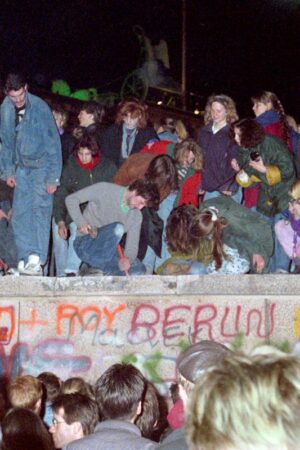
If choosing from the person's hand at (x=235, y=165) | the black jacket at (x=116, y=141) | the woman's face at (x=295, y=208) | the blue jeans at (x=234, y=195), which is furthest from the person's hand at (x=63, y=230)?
the woman's face at (x=295, y=208)

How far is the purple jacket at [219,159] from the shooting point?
32.9 ft

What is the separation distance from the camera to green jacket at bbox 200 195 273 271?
9.71 m

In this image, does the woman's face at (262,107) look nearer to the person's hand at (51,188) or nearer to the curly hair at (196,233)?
the curly hair at (196,233)

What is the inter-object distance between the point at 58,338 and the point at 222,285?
165 cm

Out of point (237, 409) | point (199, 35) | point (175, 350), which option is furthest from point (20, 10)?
point (237, 409)

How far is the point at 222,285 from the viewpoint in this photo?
9.38 metres

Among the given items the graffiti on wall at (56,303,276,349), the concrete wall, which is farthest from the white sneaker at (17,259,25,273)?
the graffiti on wall at (56,303,276,349)

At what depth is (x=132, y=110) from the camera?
10.2m

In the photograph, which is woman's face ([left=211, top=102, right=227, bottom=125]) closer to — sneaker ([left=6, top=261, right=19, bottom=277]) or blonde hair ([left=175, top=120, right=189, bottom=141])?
blonde hair ([left=175, top=120, right=189, bottom=141])

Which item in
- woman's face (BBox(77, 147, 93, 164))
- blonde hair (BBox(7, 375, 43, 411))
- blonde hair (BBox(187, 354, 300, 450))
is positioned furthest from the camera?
woman's face (BBox(77, 147, 93, 164))

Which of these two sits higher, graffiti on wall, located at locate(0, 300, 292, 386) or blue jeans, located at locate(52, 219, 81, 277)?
blue jeans, located at locate(52, 219, 81, 277)

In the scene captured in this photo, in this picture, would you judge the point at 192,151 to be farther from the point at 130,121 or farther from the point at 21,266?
the point at 21,266

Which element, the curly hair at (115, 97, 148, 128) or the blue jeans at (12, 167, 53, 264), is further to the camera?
the curly hair at (115, 97, 148, 128)

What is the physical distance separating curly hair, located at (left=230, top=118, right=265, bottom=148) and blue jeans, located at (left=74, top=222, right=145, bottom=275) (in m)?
1.52
